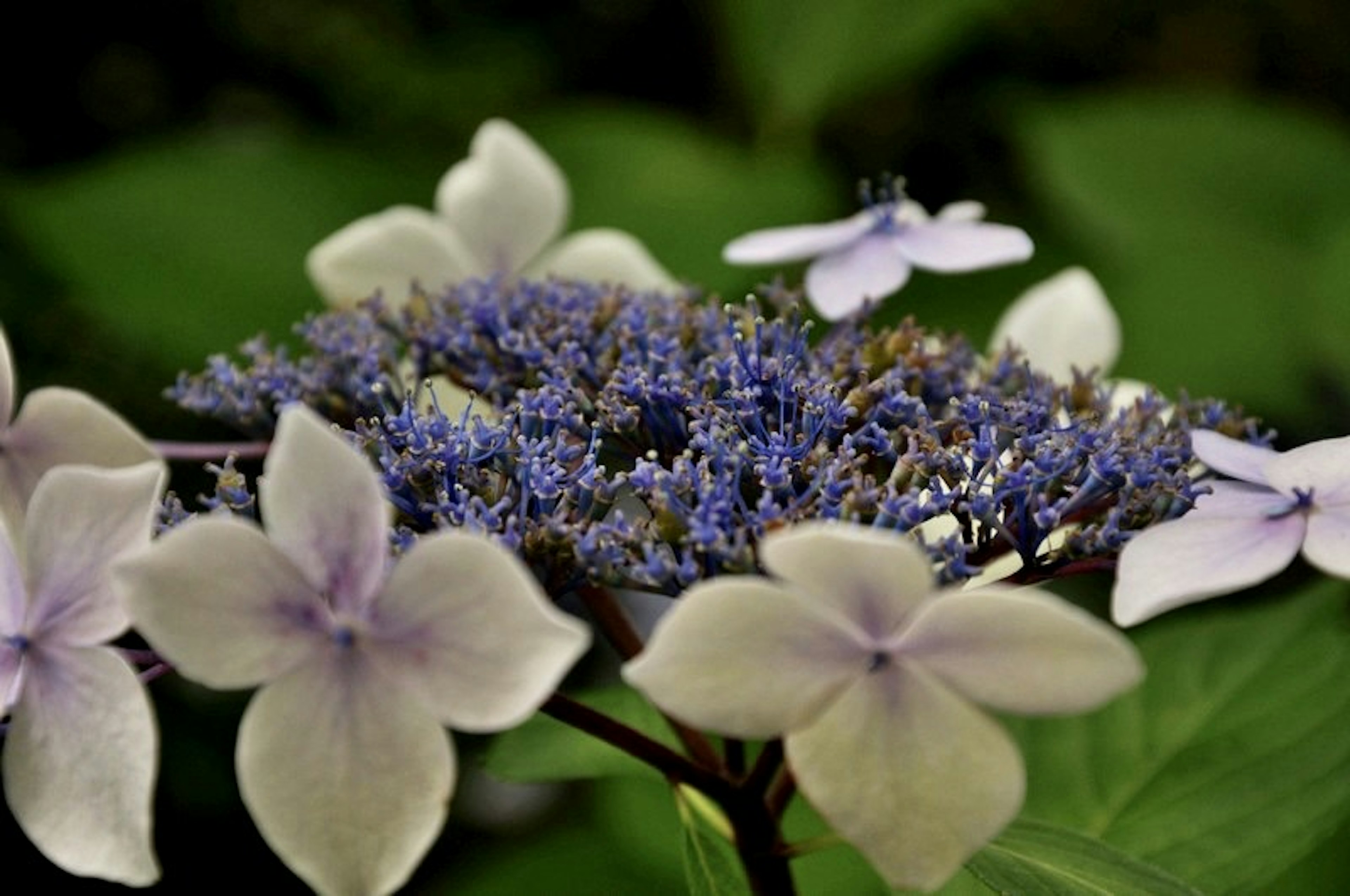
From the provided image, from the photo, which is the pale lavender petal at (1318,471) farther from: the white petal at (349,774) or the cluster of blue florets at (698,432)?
the white petal at (349,774)

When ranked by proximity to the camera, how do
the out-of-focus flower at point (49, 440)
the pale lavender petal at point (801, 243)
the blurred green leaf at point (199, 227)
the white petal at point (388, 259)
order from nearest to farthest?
1. the out-of-focus flower at point (49, 440)
2. the pale lavender petal at point (801, 243)
3. the white petal at point (388, 259)
4. the blurred green leaf at point (199, 227)

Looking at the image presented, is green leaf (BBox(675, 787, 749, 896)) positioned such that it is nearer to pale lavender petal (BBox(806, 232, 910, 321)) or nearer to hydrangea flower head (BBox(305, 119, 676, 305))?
pale lavender petal (BBox(806, 232, 910, 321))

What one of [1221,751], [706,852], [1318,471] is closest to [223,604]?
[706,852]

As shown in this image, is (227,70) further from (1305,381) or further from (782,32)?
(1305,381)

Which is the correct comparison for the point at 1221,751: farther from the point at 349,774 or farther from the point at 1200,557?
the point at 349,774

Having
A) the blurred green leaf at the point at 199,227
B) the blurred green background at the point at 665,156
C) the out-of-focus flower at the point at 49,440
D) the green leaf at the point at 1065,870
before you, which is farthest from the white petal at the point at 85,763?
the blurred green leaf at the point at 199,227

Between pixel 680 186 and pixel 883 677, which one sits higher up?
pixel 883 677
